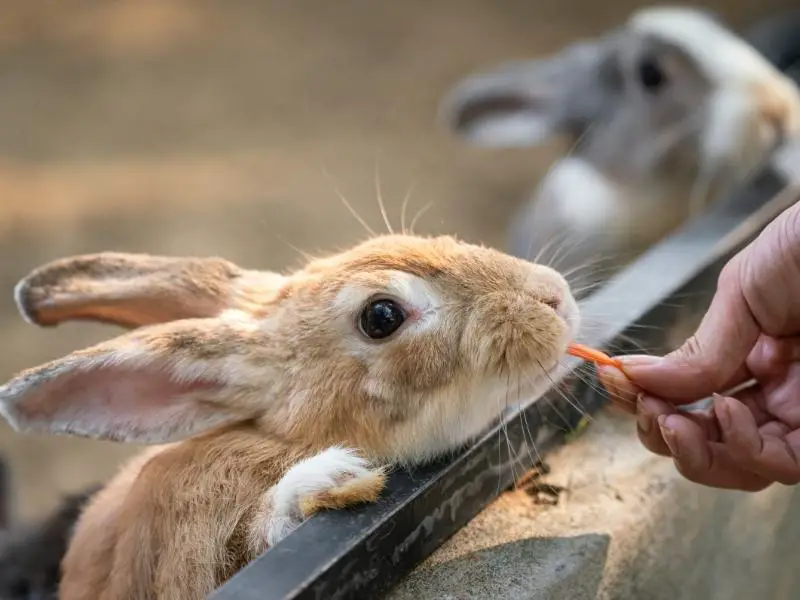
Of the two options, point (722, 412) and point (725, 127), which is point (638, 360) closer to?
point (722, 412)

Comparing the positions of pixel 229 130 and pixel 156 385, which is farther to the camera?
pixel 229 130

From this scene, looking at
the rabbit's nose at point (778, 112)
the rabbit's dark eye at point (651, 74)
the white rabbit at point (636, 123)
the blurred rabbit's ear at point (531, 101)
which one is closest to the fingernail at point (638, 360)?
the white rabbit at point (636, 123)

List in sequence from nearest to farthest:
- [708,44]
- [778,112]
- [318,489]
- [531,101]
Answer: [318,489]
[778,112]
[708,44]
[531,101]

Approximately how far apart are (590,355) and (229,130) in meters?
2.56

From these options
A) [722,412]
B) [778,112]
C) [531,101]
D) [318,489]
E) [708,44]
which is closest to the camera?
[318,489]

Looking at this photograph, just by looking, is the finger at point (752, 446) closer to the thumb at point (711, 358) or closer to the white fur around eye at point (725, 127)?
the thumb at point (711, 358)

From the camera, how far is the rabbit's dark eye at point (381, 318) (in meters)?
1.31

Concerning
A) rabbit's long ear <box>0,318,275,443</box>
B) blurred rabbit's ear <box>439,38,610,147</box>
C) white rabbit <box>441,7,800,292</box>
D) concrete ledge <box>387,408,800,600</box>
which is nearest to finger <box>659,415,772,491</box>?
concrete ledge <box>387,408,800,600</box>

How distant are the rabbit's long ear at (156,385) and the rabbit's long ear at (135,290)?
12cm

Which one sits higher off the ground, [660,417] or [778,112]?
[778,112]

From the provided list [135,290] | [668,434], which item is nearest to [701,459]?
[668,434]

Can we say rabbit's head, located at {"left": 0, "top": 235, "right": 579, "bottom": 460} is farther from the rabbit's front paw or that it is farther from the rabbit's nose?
the rabbit's nose

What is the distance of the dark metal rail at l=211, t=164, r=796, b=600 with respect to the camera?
3.56ft

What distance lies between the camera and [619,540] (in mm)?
1359
